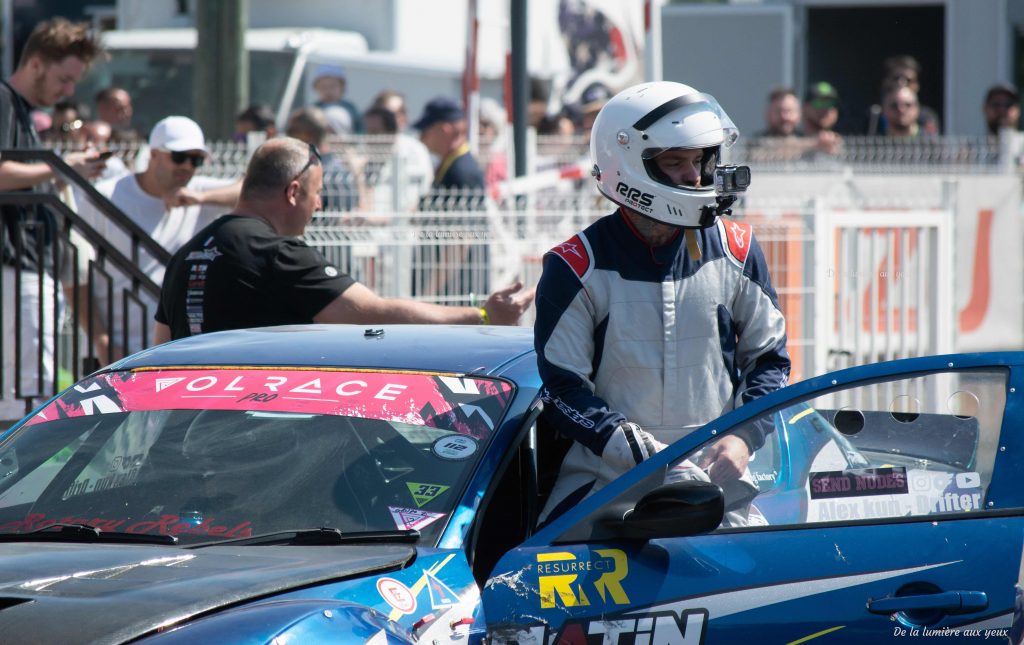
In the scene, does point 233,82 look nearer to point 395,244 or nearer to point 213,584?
point 395,244

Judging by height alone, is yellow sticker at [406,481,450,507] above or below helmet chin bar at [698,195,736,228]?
below

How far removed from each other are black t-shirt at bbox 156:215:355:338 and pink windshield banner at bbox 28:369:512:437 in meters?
1.18

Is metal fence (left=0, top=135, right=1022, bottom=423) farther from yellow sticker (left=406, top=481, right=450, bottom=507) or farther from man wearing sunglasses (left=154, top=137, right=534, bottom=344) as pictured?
yellow sticker (left=406, top=481, right=450, bottom=507)

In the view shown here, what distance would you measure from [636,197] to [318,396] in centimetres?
98

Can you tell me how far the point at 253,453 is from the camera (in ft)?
12.0

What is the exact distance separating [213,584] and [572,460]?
3.94 ft

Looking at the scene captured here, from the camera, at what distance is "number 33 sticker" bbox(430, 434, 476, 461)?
3525 mm

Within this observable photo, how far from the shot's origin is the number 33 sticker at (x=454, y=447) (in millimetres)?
3525

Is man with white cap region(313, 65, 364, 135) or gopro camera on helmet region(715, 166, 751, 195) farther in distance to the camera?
man with white cap region(313, 65, 364, 135)

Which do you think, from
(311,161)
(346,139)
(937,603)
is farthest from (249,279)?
(346,139)

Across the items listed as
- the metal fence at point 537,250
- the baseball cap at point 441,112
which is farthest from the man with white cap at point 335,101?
the baseball cap at point 441,112

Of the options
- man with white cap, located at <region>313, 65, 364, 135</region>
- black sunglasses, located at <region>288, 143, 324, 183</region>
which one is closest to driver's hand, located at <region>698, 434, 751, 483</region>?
black sunglasses, located at <region>288, 143, 324, 183</region>

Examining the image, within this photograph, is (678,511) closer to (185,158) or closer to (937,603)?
(937,603)

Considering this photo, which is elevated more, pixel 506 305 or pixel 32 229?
pixel 32 229
